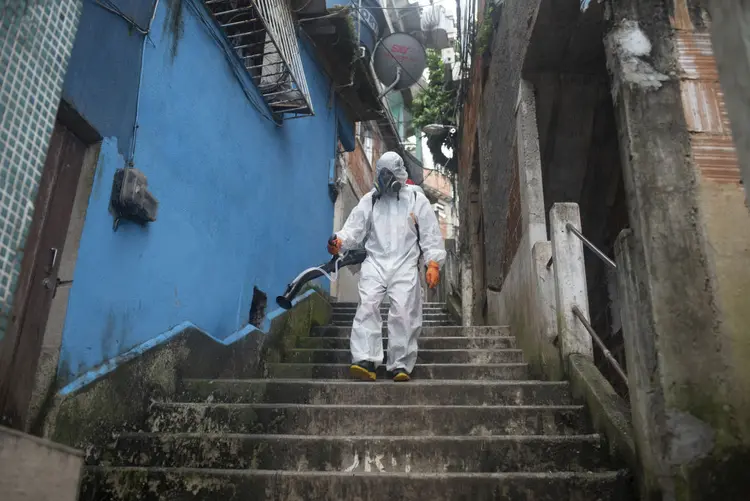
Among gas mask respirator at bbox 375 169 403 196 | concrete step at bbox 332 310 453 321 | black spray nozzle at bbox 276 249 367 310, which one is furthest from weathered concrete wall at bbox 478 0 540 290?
black spray nozzle at bbox 276 249 367 310

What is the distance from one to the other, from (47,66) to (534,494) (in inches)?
96.7

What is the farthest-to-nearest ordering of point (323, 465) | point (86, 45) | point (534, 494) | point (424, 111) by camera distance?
point (424, 111)
point (86, 45)
point (323, 465)
point (534, 494)

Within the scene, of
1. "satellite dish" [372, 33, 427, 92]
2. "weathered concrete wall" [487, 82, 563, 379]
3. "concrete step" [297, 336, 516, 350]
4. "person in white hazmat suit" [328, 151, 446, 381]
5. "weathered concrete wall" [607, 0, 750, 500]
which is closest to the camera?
"weathered concrete wall" [607, 0, 750, 500]

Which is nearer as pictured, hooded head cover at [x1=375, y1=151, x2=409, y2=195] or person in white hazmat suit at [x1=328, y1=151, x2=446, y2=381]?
person in white hazmat suit at [x1=328, y1=151, x2=446, y2=381]

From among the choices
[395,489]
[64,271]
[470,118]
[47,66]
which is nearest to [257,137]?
[64,271]

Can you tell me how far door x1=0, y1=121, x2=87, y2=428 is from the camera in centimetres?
240

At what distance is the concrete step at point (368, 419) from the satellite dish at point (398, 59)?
27.9 ft

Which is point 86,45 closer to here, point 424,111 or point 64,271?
point 64,271

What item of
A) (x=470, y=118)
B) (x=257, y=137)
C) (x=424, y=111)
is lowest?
(x=257, y=137)

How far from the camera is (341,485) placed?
2.44m

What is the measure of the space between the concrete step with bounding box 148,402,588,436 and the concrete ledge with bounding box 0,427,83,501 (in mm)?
1156

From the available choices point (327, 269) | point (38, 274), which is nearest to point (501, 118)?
point (327, 269)

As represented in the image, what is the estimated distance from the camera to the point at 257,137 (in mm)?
5238

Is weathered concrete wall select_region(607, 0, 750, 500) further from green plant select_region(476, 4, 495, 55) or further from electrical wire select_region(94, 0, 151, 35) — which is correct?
green plant select_region(476, 4, 495, 55)
